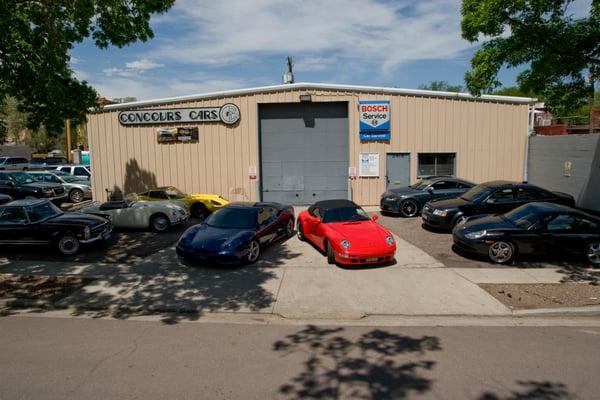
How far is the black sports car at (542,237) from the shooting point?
31.6 feet

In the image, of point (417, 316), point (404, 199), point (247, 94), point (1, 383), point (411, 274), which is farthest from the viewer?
point (247, 94)

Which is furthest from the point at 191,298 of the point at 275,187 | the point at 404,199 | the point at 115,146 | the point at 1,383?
the point at 115,146

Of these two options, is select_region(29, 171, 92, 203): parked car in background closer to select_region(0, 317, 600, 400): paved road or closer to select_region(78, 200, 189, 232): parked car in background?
select_region(78, 200, 189, 232): parked car in background

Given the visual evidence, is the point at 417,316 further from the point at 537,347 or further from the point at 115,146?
the point at 115,146

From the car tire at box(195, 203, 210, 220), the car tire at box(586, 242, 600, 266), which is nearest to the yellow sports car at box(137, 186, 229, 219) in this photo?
the car tire at box(195, 203, 210, 220)

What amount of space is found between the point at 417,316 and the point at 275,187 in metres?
12.6

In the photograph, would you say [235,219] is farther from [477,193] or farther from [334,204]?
[477,193]

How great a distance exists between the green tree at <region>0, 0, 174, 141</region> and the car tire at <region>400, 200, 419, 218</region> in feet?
33.1

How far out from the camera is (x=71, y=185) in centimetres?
2219

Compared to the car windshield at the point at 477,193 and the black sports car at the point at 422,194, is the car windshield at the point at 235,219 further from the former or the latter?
the car windshield at the point at 477,193

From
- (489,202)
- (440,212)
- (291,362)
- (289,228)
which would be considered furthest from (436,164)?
(291,362)

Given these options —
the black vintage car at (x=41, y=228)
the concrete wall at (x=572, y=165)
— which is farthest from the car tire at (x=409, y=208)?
the black vintage car at (x=41, y=228)

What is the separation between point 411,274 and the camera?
924cm

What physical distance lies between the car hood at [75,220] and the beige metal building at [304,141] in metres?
7.17
